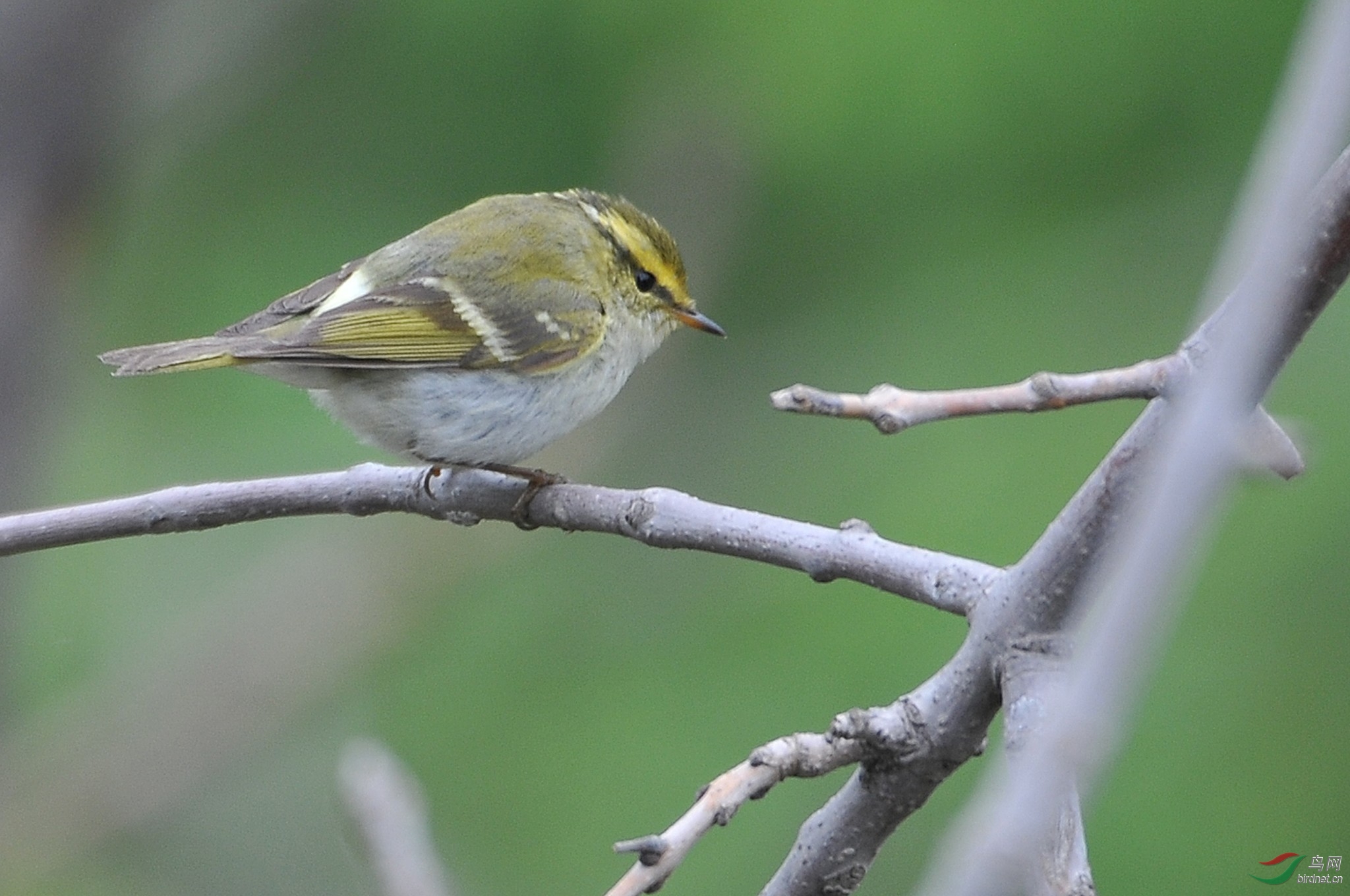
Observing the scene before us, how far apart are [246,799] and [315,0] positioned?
2.52 meters

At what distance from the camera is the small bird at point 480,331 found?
301 cm

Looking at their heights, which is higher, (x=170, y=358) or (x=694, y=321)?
(x=694, y=321)

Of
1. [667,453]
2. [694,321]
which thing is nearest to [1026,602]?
[694,321]

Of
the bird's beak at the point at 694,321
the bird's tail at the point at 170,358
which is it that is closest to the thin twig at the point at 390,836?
the bird's tail at the point at 170,358

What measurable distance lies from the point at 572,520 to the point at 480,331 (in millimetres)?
1201

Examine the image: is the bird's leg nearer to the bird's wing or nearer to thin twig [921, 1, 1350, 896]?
the bird's wing

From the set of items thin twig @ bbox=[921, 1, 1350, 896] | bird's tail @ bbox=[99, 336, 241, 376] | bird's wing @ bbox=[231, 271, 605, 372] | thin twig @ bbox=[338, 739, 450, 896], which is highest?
bird's wing @ bbox=[231, 271, 605, 372]

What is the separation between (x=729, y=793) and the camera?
1.46m

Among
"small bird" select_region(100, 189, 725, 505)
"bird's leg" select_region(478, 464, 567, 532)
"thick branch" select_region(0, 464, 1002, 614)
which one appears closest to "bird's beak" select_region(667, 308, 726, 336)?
"small bird" select_region(100, 189, 725, 505)

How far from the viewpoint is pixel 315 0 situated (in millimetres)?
4273

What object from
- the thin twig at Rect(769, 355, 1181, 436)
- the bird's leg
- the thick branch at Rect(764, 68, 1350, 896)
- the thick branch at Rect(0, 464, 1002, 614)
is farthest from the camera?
the bird's leg

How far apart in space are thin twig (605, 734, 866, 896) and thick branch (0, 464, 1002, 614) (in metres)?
0.21

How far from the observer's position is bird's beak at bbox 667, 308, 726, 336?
3.63 meters

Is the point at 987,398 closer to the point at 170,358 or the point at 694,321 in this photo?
the point at 170,358
